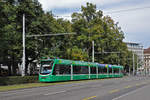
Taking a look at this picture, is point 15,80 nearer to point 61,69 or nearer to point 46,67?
point 46,67

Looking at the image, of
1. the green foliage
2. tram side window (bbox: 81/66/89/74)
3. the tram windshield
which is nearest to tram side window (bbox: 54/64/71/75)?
the tram windshield

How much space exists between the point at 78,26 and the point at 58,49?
1664cm

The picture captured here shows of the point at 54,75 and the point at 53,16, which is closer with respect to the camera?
the point at 54,75

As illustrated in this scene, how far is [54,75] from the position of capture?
32688 millimetres

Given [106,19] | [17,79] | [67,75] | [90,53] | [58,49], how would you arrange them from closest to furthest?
[17,79]
[67,75]
[58,49]
[90,53]
[106,19]

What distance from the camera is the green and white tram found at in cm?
3247

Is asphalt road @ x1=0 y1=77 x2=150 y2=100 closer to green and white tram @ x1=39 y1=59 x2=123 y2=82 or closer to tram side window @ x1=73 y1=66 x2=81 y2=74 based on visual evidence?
green and white tram @ x1=39 y1=59 x2=123 y2=82

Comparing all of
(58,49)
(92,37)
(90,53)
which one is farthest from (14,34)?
(90,53)

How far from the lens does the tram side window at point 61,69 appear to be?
3312 cm

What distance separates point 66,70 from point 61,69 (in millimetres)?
1585

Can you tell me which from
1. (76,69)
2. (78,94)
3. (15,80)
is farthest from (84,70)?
(78,94)

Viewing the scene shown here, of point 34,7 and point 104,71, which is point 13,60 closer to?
point 34,7

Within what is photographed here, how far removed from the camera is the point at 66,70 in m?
35.8

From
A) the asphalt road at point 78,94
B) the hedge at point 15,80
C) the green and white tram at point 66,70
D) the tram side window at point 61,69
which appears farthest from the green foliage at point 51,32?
the asphalt road at point 78,94
